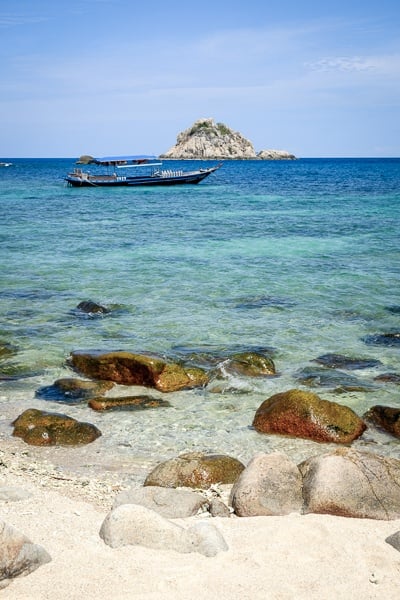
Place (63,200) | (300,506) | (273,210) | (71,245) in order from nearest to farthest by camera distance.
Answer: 1. (300,506)
2. (71,245)
3. (273,210)
4. (63,200)

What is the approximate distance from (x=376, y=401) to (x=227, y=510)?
15.0 feet

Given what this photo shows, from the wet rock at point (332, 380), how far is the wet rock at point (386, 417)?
3.87 ft

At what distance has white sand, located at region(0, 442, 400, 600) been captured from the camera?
473 cm

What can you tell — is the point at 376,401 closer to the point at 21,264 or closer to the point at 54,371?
the point at 54,371

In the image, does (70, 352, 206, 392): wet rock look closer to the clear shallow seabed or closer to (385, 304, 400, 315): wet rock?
the clear shallow seabed

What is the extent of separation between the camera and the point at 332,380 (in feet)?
35.7

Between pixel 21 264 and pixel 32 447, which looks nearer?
pixel 32 447

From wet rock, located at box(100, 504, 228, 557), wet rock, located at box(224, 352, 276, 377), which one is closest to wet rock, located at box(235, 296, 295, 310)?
wet rock, located at box(224, 352, 276, 377)

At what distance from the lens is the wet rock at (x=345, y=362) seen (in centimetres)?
1158

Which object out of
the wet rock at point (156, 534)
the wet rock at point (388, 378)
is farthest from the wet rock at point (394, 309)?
the wet rock at point (156, 534)

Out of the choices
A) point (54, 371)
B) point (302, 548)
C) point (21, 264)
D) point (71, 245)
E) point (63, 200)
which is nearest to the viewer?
point (302, 548)

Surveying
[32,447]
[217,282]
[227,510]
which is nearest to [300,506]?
[227,510]

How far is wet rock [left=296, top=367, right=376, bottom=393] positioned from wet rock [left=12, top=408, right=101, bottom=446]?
4.05m

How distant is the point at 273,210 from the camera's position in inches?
1700
